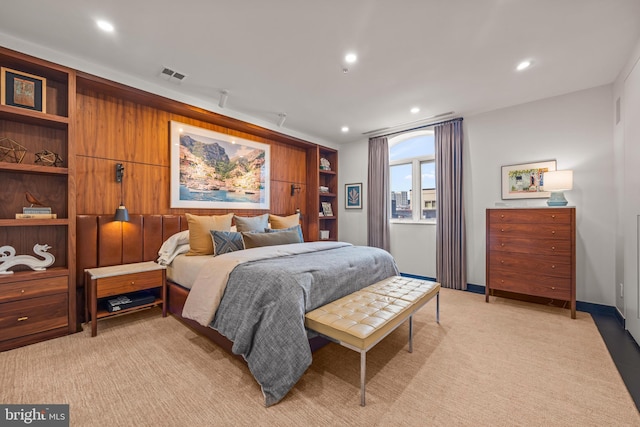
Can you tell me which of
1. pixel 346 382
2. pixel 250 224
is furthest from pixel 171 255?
pixel 346 382

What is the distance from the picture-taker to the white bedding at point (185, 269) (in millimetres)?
2693

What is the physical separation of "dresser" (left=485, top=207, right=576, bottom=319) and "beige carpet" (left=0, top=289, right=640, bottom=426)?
0.55m

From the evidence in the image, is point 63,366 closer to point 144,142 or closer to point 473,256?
point 144,142

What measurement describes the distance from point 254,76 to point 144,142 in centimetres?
157

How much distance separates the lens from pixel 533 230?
10.4 feet

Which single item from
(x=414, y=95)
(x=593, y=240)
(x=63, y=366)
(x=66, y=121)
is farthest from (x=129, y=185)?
(x=593, y=240)

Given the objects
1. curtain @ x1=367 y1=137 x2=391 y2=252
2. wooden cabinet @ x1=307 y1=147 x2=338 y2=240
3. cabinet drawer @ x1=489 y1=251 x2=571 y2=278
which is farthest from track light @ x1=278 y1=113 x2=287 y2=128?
cabinet drawer @ x1=489 y1=251 x2=571 y2=278

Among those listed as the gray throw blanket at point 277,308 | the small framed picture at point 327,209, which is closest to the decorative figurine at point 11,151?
the gray throw blanket at point 277,308

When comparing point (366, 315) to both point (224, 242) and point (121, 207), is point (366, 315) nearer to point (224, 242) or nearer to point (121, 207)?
point (224, 242)

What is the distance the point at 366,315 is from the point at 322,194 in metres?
3.75

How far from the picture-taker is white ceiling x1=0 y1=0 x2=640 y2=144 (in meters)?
1.99

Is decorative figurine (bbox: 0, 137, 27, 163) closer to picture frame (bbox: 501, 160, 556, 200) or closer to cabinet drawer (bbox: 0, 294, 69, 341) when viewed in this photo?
cabinet drawer (bbox: 0, 294, 69, 341)

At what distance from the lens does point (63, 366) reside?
1.99 meters

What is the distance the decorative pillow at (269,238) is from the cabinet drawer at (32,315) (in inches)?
67.3
